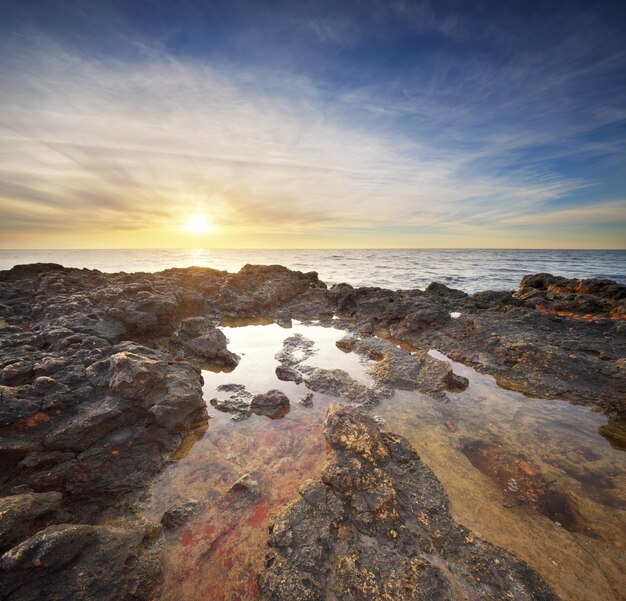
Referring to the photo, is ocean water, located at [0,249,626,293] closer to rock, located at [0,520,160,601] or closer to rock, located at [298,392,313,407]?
rock, located at [298,392,313,407]

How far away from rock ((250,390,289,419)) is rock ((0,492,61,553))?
416cm


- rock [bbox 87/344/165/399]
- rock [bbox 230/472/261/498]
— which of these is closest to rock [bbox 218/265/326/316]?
rock [bbox 87/344/165/399]

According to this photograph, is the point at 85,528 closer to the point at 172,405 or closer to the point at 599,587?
the point at 172,405

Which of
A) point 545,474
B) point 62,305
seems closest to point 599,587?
point 545,474

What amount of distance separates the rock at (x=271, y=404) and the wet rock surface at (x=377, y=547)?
2.69 meters

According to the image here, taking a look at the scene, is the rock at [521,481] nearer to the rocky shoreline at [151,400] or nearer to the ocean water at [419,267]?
the rocky shoreline at [151,400]

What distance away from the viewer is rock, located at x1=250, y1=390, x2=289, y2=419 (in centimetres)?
745

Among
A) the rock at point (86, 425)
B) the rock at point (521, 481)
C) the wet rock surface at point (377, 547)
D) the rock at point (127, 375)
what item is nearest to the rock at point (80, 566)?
the wet rock surface at point (377, 547)

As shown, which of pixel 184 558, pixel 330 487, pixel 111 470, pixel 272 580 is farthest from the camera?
pixel 111 470

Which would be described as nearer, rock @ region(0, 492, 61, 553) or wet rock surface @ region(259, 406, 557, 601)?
rock @ region(0, 492, 61, 553)

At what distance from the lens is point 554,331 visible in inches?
472

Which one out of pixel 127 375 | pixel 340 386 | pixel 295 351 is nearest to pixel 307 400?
pixel 340 386

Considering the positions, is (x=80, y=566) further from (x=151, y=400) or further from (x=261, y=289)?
(x=261, y=289)

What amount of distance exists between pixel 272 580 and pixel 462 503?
11.3ft
